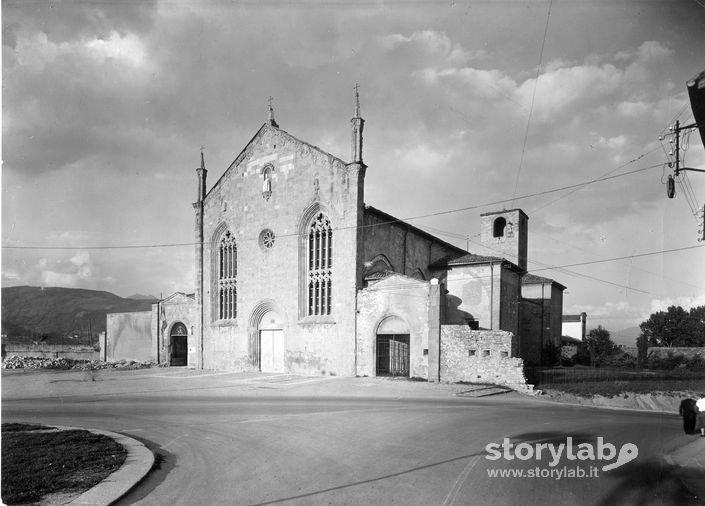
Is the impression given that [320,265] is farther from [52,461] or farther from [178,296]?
[52,461]

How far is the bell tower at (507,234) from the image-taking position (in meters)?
37.8

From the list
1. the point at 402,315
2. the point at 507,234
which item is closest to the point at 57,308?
the point at 507,234

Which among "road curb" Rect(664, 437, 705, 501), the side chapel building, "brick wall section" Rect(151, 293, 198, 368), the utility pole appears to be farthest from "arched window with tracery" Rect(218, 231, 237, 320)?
the utility pole

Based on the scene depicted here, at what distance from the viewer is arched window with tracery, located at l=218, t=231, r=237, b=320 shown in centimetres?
3216

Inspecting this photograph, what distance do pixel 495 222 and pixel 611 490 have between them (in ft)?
114

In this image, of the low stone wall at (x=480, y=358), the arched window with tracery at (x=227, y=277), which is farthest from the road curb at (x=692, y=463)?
the arched window with tracery at (x=227, y=277)

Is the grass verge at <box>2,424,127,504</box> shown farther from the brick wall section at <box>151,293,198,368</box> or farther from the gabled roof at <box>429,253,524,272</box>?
the brick wall section at <box>151,293,198,368</box>

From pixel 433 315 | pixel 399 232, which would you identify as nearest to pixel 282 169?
pixel 399 232

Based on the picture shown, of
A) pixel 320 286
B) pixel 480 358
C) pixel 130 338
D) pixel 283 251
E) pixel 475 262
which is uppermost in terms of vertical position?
pixel 283 251

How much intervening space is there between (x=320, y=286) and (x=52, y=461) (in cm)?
2033

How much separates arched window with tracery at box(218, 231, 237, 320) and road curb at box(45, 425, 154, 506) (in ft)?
76.8

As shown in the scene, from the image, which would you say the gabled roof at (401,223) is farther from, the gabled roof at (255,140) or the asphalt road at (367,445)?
the asphalt road at (367,445)

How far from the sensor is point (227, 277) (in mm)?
32562

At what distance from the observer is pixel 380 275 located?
25469mm
